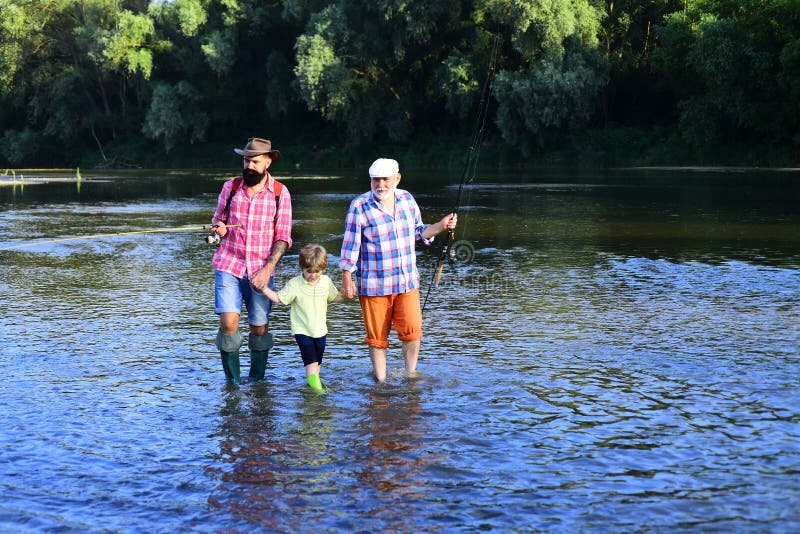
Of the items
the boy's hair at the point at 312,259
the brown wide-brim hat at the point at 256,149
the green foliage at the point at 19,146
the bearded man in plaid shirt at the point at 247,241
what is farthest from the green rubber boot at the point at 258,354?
the green foliage at the point at 19,146

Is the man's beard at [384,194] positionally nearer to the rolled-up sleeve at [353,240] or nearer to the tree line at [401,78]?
the rolled-up sleeve at [353,240]

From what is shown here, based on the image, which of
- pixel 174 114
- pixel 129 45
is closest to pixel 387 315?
pixel 174 114

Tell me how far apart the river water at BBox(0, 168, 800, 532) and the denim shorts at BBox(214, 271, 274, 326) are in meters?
0.54

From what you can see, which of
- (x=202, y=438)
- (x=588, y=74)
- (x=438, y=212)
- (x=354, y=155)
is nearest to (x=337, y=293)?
(x=202, y=438)

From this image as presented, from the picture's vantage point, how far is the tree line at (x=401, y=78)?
50375 mm

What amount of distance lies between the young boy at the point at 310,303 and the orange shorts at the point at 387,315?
0.27m

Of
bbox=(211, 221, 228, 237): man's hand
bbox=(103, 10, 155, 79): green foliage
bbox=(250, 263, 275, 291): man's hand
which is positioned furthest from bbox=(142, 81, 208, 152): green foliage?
bbox=(250, 263, 275, 291): man's hand

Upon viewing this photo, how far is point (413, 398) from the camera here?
7.11 m

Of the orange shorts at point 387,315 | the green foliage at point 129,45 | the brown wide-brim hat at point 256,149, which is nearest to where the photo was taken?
the brown wide-brim hat at point 256,149

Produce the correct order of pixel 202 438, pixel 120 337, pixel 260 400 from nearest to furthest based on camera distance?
pixel 202 438
pixel 260 400
pixel 120 337

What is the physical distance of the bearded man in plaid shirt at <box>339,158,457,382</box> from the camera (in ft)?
23.8

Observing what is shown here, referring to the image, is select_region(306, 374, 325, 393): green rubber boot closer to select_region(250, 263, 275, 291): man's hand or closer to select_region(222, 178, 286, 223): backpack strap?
select_region(250, 263, 275, 291): man's hand

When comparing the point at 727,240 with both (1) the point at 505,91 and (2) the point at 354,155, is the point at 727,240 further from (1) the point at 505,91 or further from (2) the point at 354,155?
(2) the point at 354,155

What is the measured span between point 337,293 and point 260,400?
38.3 inches
